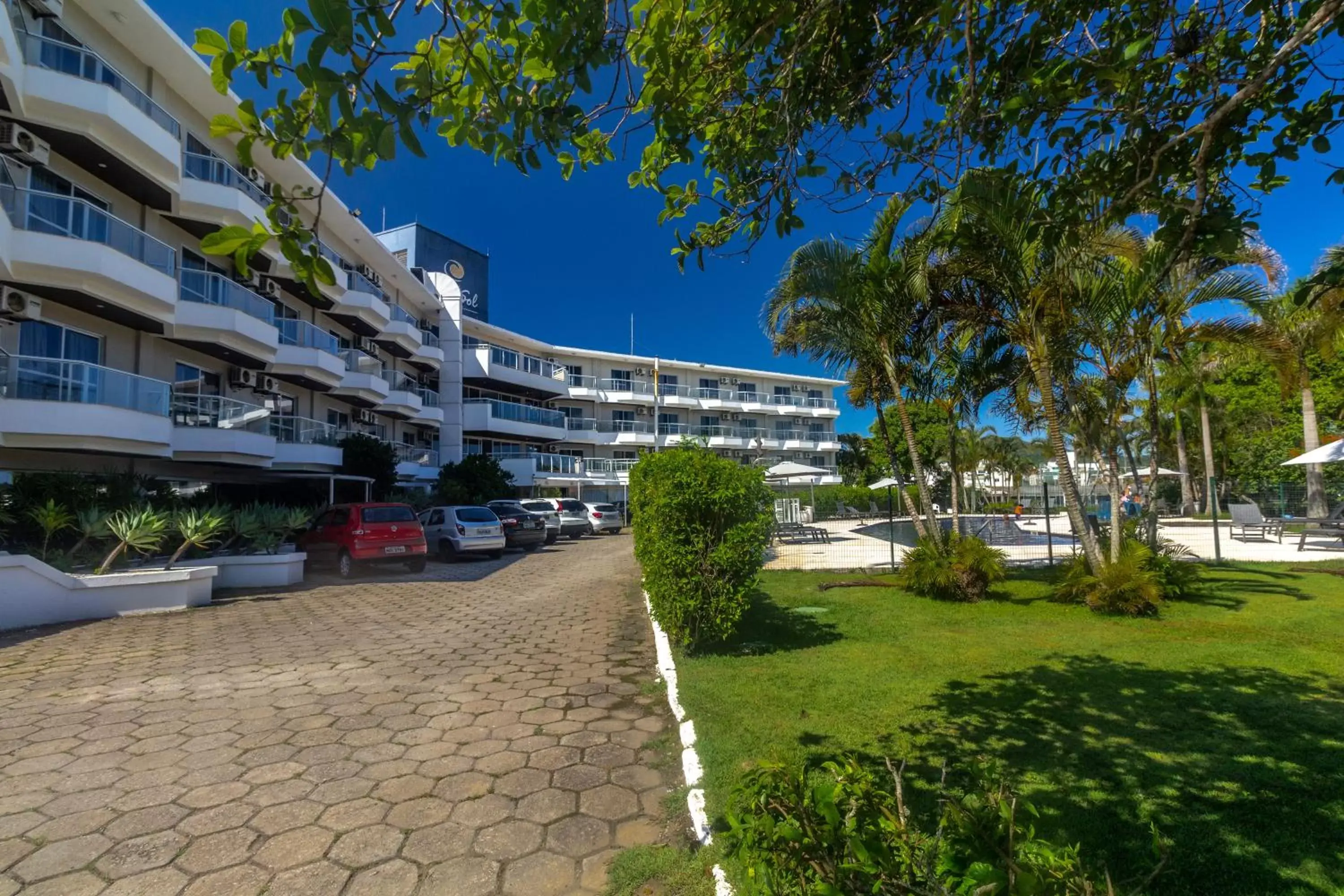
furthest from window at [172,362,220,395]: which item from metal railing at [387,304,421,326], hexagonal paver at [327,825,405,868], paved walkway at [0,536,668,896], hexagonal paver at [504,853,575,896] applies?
hexagonal paver at [504,853,575,896]

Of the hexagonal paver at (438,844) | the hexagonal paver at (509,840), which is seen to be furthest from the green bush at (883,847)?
the hexagonal paver at (438,844)

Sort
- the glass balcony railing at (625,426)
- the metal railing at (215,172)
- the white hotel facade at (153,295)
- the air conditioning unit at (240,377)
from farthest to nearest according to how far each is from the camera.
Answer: the glass balcony railing at (625,426), the air conditioning unit at (240,377), the metal railing at (215,172), the white hotel facade at (153,295)

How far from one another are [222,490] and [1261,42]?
23164mm

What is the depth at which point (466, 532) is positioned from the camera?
17047mm

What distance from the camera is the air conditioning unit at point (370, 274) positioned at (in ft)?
88.1

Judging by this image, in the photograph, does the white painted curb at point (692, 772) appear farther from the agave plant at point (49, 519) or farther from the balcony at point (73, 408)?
the balcony at point (73, 408)

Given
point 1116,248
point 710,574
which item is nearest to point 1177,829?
point 710,574

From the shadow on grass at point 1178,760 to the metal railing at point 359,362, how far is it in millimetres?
23668

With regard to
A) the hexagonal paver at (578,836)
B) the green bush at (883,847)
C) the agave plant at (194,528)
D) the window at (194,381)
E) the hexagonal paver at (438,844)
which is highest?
the window at (194,381)

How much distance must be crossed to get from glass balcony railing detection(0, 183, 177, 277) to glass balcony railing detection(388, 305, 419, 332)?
1338 cm

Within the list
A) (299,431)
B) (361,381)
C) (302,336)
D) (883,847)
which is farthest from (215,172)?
(883,847)

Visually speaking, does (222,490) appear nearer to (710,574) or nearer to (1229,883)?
(710,574)

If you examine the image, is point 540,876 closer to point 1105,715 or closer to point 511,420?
point 1105,715

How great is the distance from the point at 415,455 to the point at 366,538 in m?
15.6
